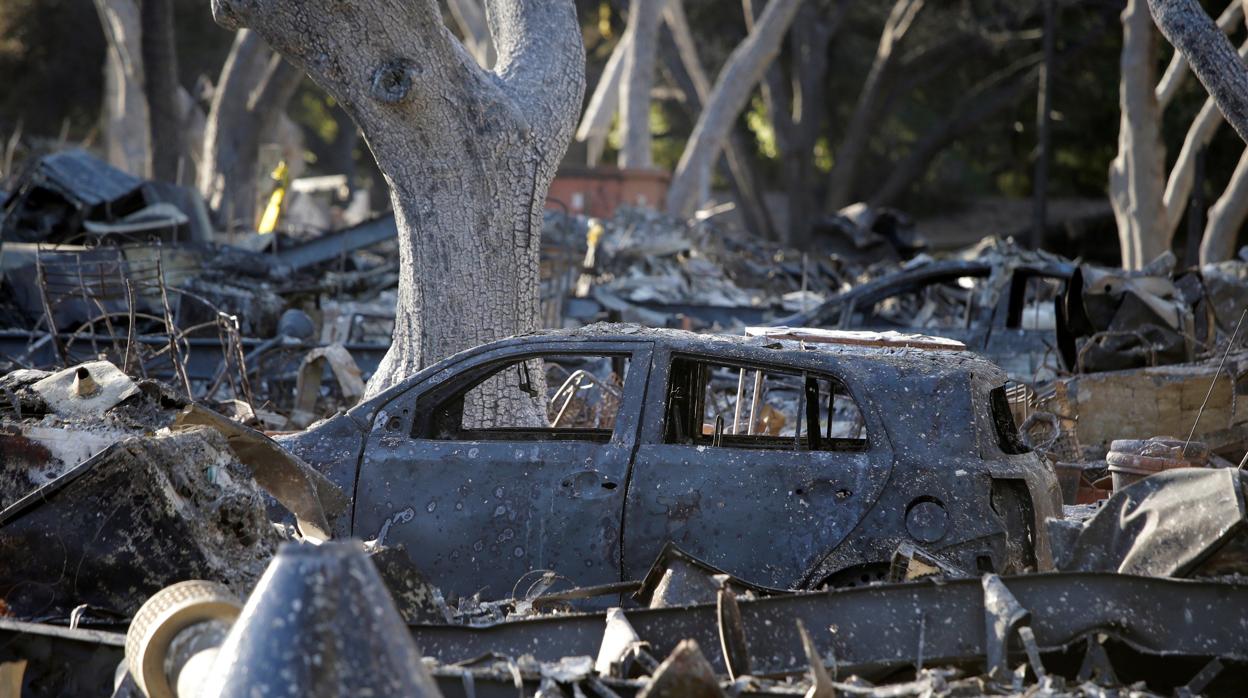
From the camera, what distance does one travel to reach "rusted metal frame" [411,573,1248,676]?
423cm

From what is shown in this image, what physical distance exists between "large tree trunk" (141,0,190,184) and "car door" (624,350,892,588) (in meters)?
19.8

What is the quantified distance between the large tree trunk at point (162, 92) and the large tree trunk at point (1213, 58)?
18791 mm

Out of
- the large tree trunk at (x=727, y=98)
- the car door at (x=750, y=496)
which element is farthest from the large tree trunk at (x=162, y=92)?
the car door at (x=750, y=496)

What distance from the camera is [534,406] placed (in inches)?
332

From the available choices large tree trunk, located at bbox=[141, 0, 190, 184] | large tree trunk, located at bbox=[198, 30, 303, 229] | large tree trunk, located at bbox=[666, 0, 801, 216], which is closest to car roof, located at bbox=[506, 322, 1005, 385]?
large tree trunk, located at bbox=[666, 0, 801, 216]

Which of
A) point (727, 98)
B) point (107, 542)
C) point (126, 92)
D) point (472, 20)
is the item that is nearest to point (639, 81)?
point (727, 98)

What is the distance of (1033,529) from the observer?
562 centimetres

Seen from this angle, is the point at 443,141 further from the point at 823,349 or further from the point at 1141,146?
the point at 1141,146

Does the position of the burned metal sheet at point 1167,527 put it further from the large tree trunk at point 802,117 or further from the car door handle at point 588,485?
the large tree trunk at point 802,117

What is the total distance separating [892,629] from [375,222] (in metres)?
15.2

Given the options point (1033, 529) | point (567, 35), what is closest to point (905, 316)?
point (567, 35)

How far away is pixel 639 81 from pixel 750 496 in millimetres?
21792

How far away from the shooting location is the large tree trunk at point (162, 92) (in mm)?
23906

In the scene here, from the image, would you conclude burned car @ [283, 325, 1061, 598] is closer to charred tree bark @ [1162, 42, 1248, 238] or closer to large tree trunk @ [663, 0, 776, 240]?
charred tree bark @ [1162, 42, 1248, 238]
